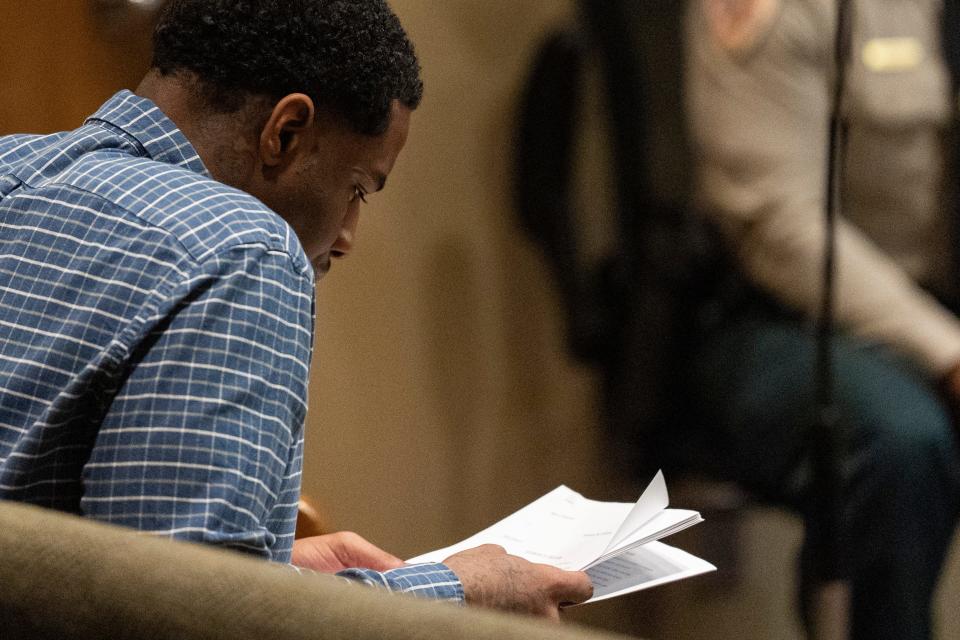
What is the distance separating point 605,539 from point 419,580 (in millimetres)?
249

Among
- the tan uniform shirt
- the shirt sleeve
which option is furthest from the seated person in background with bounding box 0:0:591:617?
the tan uniform shirt

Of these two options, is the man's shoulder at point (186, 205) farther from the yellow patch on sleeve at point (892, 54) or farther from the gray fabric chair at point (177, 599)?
the yellow patch on sleeve at point (892, 54)

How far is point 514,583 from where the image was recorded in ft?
2.97

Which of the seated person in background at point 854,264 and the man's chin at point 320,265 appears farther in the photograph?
the seated person in background at point 854,264

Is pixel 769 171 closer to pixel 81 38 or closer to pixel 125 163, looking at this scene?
pixel 125 163

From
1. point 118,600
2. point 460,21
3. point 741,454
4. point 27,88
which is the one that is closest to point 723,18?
point 460,21

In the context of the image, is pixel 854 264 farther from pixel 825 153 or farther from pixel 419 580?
pixel 419 580

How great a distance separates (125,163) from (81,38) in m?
1.21

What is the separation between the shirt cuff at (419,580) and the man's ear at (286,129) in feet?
1.24

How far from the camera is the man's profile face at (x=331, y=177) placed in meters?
1.02

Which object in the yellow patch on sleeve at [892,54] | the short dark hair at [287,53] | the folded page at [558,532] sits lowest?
the folded page at [558,532]

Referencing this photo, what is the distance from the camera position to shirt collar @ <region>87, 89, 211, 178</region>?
3.12 feet

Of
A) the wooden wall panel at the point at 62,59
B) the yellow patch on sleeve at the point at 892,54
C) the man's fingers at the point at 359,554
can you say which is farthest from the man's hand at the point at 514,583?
the wooden wall panel at the point at 62,59

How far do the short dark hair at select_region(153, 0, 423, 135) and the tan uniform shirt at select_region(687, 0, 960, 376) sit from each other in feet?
1.68
